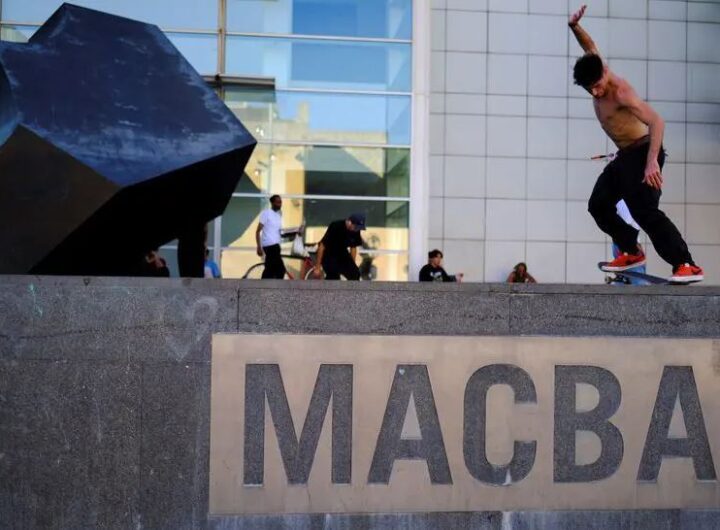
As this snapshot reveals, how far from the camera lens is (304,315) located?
5363 millimetres

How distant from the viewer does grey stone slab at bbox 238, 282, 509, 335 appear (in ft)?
17.5

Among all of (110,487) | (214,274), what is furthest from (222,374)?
(214,274)

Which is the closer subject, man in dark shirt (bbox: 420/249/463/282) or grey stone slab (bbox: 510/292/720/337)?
grey stone slab (bbox: 510/292/720/337)

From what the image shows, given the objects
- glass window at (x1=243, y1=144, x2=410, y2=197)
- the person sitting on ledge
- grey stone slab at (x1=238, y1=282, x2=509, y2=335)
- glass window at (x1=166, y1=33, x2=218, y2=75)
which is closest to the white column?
glass window at (x1=243, y1=144, x2=410, y2=197)

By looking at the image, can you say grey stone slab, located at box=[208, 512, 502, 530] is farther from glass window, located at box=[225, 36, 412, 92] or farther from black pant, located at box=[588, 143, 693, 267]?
glass window, located at box=[225, 36, 412, 92]

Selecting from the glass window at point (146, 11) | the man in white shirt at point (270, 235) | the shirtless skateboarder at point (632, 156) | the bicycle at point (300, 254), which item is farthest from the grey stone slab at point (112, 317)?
the glass window at point (146, 11)

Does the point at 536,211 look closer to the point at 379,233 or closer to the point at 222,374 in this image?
the point at 379,233

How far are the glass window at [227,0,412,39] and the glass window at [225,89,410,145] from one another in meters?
1.28

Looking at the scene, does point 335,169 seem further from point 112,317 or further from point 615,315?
point 112,317

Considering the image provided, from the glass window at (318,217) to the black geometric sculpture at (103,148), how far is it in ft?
35.7


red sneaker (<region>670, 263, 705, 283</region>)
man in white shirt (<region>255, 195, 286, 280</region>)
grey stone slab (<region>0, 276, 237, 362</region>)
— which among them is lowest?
grey stone slab (<region>0, 276, 237, 362</region>)

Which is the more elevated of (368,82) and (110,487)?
(368,82)

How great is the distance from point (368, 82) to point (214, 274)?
5.97 metres

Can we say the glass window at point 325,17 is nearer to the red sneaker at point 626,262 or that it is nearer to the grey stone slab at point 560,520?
the red sneaker at point 626,262
